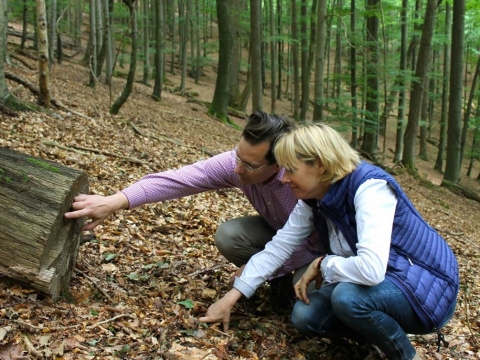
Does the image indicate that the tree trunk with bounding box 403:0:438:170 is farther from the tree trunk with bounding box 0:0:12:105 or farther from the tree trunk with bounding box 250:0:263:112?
the tree trunk with bounding box 0:0:12:105

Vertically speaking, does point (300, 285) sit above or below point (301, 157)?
below

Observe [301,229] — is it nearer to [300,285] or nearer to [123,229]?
[300,285]

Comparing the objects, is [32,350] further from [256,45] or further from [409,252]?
[256,45]

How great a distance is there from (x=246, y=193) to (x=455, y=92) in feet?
43.5

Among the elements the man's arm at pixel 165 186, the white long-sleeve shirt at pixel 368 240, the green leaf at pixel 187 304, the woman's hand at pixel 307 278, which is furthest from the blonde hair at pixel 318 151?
the green leaf at pixel 187 304

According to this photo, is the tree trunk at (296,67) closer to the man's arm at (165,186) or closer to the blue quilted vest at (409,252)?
the man's arm at (165,186)

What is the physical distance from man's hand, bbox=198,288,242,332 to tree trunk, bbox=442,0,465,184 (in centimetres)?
1367

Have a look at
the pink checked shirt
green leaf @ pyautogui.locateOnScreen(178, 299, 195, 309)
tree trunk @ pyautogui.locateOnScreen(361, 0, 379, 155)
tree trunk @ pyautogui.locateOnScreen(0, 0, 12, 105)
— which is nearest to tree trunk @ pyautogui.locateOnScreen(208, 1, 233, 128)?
tree trunk @ pyautogui.locateOnScreen(361, 0, 379, 155)

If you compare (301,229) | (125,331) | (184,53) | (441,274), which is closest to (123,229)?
(125,331)

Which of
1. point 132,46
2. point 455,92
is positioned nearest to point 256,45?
point 132,46

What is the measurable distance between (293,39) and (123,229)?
49.1 feet

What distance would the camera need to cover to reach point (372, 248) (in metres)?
2.27

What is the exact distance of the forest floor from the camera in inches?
98.0

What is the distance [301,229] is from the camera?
2.87m
